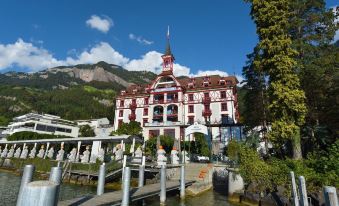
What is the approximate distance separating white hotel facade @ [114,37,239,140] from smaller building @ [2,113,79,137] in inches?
1230

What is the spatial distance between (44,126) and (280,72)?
72.1 m

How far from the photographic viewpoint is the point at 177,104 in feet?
155

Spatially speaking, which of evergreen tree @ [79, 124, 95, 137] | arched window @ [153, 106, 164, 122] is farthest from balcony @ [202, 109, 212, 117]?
evergreen tree @ [79, 124, 95, 137]

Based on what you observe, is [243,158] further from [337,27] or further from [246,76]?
[246,76]

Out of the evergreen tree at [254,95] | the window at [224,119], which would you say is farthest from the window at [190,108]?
the evergreen tree at [254,95]

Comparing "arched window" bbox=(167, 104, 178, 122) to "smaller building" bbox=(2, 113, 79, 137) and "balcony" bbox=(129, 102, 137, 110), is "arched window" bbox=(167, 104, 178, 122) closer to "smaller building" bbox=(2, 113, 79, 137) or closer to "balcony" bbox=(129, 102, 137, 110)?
"balcony" bbox=(129, 102, 137, 110)

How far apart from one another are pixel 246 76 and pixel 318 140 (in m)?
11.7

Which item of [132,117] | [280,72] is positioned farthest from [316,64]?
[132,117]

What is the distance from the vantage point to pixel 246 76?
2817 centimetres

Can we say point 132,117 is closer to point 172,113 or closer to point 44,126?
point 172,113

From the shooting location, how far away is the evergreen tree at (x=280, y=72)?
14.9m

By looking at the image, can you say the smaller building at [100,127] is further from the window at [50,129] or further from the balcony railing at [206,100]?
the balcony railing at [206,100]

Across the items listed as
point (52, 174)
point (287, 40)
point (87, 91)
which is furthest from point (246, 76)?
point (87, 91)

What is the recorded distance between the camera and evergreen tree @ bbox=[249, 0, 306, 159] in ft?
48.9
